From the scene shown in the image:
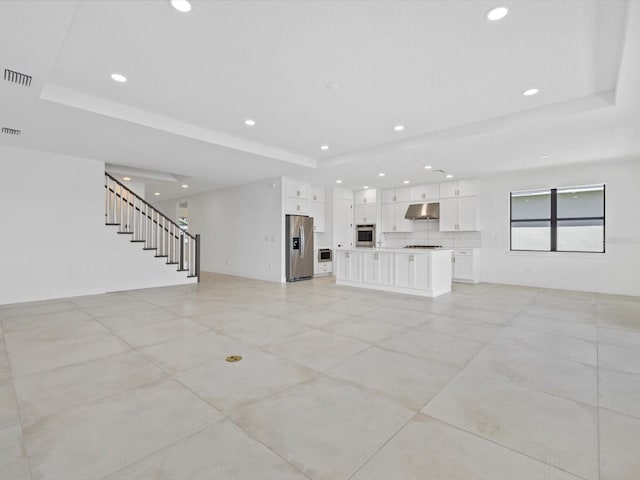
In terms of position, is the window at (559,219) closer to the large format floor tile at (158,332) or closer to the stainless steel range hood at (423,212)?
the stainless steel range hood at (423,212)

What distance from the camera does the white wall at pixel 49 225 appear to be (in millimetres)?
5516

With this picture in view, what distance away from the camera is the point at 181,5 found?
232 centimetres

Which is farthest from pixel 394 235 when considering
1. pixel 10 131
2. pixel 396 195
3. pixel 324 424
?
pixel 10 131

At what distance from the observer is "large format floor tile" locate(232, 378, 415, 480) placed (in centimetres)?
165

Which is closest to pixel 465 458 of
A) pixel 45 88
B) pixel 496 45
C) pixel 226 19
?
pixel 496 45

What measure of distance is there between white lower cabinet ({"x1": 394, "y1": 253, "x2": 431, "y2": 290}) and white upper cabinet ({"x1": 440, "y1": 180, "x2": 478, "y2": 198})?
3.04m

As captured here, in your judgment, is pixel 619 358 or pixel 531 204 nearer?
pixel 619 358

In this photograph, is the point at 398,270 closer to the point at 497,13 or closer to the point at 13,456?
the point at 497,13

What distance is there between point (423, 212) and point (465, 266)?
5.99 ft

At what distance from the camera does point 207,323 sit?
4242 mm

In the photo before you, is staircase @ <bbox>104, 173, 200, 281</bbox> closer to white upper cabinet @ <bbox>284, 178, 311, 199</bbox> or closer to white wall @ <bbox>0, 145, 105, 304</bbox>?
white wall @ <bbox>0, 145, 105, 304</bbox>

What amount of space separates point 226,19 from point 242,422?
3003 mm

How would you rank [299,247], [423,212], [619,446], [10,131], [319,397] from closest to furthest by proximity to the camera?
1. [619,446]
2. [319,397]
3. [10,131]
4. [299,247]
5. [423,212]

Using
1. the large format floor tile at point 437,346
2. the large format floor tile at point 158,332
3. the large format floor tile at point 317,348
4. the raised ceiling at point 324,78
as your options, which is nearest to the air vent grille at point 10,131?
the raised ceiling at point 324,78
